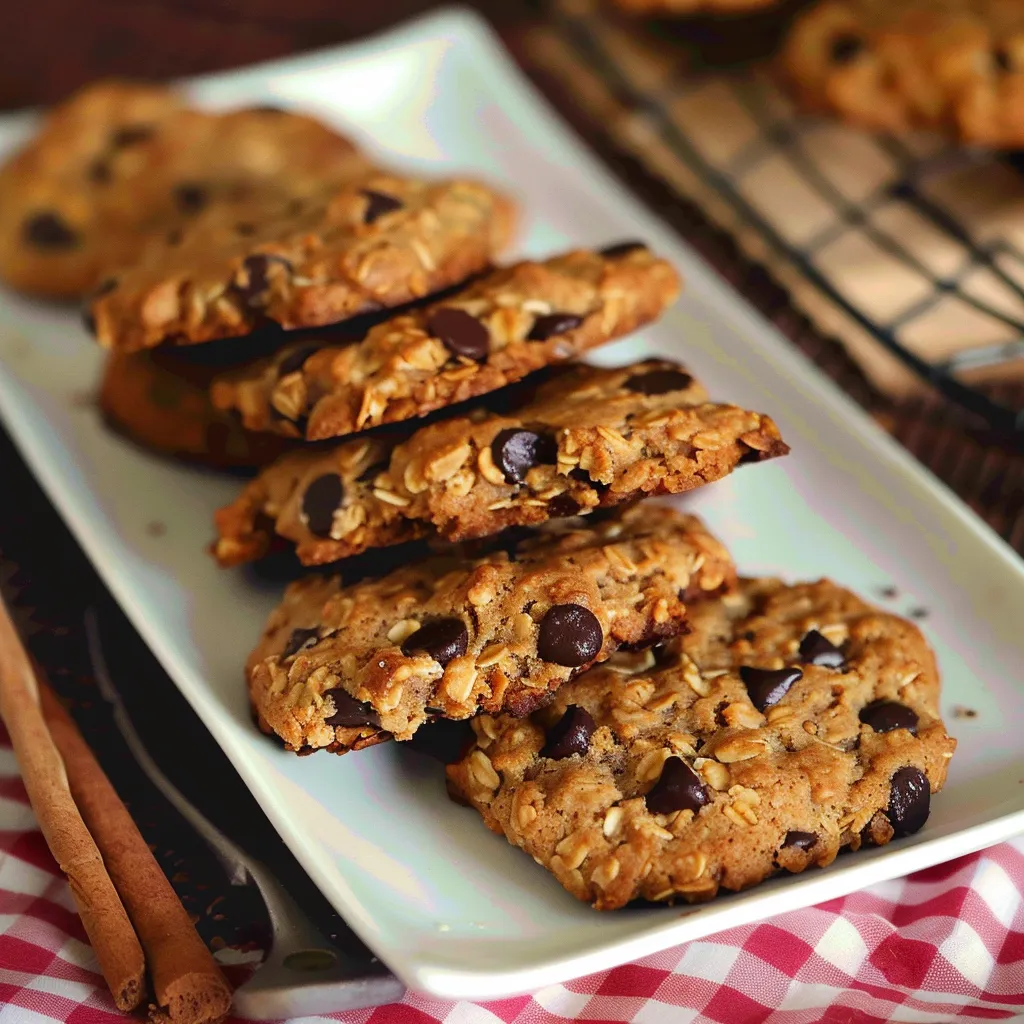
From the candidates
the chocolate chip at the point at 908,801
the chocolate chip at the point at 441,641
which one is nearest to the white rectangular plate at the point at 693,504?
the chocolate chip at the point at 908,801

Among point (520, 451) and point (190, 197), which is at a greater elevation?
point (190, 197)

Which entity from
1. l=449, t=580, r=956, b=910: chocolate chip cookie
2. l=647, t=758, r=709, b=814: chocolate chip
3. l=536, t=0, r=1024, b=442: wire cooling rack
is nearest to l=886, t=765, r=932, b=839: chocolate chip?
l=449, t=580, r=956, b=910: chocolate chip cookie

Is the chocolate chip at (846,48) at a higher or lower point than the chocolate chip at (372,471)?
lower

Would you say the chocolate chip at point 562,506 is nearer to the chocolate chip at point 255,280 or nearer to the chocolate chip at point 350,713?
the chocolate chip at point 350,713

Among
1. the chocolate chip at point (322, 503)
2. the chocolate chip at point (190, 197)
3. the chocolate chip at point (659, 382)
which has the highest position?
the chocolate chip at point (190, 197)

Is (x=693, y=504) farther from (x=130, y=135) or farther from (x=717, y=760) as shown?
(x=130, y=135)

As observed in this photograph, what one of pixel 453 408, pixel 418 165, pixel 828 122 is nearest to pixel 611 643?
pixel 453 408

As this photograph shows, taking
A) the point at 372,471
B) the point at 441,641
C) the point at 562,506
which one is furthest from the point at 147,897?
the point at 562,506
